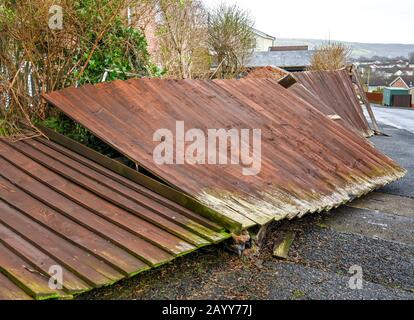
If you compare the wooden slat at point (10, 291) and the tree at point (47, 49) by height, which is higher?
the tree at point (47, 49)

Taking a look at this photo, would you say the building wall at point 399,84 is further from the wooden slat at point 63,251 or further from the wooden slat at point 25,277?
the wooden slat at point 25,277

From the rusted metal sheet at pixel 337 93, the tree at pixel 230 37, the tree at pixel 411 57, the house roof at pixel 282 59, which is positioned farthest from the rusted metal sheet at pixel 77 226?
the tree at pixel 411 57

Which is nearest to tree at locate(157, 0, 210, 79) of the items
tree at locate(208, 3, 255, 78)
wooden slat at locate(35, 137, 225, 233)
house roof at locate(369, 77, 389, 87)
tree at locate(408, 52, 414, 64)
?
tree at locate(208, 3, 255, 78)

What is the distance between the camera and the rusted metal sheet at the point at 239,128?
467cm

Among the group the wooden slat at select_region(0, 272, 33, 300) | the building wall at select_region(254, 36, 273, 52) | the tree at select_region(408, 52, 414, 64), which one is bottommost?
the wooden slat at select_region(0, 272, 33, 300)

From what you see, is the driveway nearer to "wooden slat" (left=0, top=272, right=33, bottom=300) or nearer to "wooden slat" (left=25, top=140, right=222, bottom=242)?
"wooden slat" (left=25, top=140, right=222, bottom=242)

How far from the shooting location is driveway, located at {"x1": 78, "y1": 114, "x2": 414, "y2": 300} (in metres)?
3.62

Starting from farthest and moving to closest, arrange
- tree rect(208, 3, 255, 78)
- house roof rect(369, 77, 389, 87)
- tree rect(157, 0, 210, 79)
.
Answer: house roof rect(369, 77, 389, 87)
tree rect(208, 3, 255, 78)
tree rect(157, 0, 210, 79)

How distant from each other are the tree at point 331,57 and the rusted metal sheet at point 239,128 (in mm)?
15954

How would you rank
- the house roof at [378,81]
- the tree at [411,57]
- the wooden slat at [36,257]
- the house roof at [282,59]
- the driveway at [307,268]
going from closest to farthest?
the wooden slat at [36,257]
the driveway at [307,268]
the house roof at [282,59]
the house roof at [378,81]
the tree at [411,57]

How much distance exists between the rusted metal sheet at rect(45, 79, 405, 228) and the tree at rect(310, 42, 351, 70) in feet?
52.3

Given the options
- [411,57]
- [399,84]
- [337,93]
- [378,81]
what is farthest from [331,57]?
[411,57]

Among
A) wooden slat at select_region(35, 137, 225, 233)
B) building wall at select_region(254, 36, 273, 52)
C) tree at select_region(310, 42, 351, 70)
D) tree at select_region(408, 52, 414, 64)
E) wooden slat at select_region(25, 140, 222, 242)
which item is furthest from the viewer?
tree at select_region(408, 52, 414, 64)
